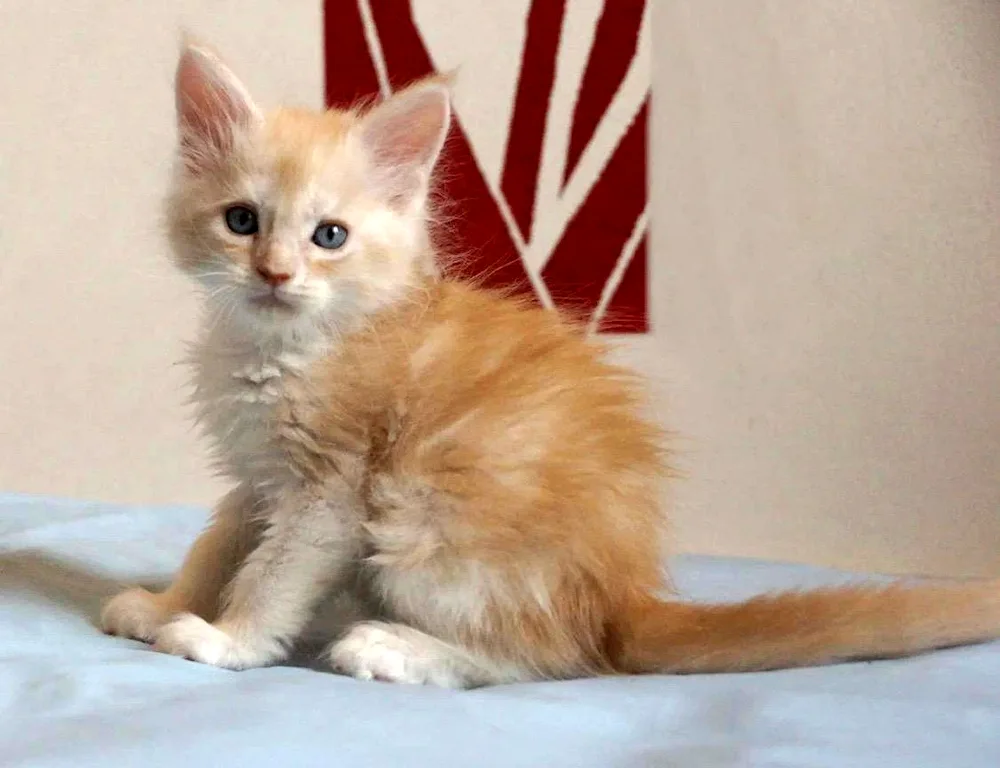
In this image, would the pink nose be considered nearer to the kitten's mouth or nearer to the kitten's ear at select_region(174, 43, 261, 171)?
the kitten's mouth

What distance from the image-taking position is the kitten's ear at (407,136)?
118cm

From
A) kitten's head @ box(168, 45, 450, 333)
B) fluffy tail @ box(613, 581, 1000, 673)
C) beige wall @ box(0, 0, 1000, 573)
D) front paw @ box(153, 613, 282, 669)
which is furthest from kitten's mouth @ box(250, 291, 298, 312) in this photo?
beige wall @ box(0, 0, 1000, 573)

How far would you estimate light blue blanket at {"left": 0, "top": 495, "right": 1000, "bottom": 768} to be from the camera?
2.53ft

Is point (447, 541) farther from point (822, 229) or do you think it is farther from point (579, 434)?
point (822, 229)

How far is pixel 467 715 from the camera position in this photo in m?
0.87

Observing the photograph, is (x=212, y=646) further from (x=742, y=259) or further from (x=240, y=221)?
(x=742, y=259)

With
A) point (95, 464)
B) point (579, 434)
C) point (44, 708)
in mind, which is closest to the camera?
point (44, 708)

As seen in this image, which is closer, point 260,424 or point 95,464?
point 260,424

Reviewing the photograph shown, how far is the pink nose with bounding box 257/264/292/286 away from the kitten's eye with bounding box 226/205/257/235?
0.07 metres

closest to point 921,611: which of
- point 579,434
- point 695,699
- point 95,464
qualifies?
point 695,699

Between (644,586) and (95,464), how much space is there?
1.43m

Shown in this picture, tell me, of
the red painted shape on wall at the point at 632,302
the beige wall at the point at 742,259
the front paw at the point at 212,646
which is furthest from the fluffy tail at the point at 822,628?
the red painted shape on wall at the point at 632,302

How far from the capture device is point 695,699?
0.94m

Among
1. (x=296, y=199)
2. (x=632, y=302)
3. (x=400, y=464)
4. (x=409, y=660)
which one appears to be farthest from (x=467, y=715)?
(x=632, y=302)
